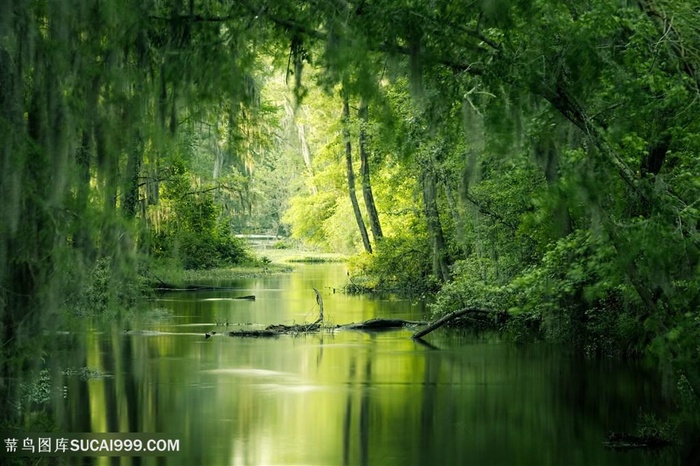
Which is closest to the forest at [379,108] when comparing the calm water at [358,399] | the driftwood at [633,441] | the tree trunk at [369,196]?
the driftwood at [633,441]

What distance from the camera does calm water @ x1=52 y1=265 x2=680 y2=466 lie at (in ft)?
28.7

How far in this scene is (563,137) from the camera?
8.80 m

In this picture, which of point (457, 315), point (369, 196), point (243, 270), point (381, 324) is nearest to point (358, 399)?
point (457, 315)

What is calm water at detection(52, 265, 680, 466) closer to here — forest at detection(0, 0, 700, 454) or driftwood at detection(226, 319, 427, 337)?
driftwood at detection(226, 319, 427, 337)

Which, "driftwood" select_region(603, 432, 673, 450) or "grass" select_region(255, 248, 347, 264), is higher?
"grass" select_region(255, 248, 347, 264)

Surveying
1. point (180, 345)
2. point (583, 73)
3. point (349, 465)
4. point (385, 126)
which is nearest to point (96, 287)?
point (180, 345)

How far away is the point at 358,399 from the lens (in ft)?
36.2

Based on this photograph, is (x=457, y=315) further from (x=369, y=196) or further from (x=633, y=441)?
(x=369, y=196)

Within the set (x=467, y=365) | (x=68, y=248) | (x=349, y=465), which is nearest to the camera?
(x=68, y=248)

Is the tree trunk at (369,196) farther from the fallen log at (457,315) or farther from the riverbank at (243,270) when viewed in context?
the fallen log at (457,315)

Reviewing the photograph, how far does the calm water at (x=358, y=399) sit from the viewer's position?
8.75 metres

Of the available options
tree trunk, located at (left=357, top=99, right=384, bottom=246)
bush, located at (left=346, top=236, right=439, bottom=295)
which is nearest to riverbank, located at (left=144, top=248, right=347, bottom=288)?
bush, located at (left=346, top=236, right=439, bottom=295)

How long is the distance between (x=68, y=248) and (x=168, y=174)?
41.7ft

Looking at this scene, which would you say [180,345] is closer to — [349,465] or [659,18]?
[349,465]
